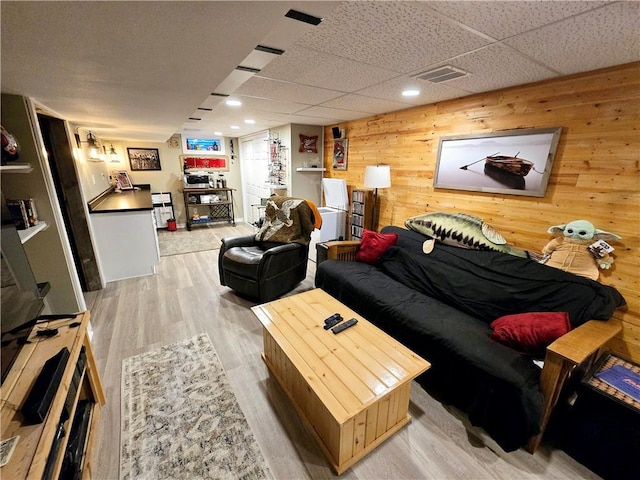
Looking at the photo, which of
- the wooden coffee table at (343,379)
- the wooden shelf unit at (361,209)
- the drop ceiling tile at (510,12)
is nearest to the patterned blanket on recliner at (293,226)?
the wooden shelf unit at (361,209)

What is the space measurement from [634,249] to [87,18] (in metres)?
2.95

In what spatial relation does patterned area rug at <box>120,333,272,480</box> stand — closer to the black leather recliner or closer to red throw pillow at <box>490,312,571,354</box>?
the black leather recliner

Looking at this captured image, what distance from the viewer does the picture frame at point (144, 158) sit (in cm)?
554

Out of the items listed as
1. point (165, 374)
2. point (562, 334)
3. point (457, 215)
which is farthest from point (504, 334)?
point (165, 374)

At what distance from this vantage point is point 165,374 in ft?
6.15

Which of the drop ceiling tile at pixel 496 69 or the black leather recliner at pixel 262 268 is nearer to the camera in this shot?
the drop ceiling tile at pixel 496 69

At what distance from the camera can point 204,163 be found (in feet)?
20.2

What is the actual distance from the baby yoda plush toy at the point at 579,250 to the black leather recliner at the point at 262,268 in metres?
2.25

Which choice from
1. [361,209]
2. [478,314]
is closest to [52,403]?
[478,314]

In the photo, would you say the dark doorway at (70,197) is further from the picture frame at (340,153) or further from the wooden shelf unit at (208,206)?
the picture frame at (340,153)

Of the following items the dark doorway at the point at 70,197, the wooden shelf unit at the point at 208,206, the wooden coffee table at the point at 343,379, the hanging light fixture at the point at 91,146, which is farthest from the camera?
the wooden shelf unit at the point at 208,206

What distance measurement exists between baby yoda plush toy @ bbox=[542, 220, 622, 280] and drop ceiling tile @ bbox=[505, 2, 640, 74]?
38.8 inches

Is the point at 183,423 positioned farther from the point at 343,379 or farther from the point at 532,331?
the point at 532,331

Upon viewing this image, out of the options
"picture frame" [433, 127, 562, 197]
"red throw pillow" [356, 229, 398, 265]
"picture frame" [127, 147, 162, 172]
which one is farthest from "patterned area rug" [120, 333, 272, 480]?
"picture frame" [127, 147, 162, 172]
